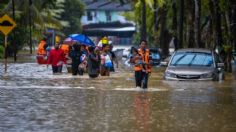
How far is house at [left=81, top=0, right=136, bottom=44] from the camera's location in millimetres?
112500

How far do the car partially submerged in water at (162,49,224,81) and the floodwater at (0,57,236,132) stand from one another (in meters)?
0.57

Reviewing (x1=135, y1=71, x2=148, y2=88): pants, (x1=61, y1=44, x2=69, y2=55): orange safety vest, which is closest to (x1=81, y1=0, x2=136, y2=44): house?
(x1=61, y1=44, x2=69, y2=55): orange safety vest

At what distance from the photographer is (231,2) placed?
39188 mm

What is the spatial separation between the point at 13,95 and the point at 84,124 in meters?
7.30

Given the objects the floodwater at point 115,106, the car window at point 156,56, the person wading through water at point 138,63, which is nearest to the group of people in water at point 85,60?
the floodwater at point 115,106

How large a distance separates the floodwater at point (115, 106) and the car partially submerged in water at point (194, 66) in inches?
22.5

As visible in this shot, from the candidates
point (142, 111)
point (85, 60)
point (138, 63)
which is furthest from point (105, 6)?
point (142, 111)

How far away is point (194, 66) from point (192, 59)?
642 millimetres

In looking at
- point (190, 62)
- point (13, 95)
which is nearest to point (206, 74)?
point (190, 62)

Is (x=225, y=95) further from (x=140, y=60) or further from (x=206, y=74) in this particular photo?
(x=206, y=74)

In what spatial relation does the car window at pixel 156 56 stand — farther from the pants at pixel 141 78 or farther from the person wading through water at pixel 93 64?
the pants at pixel 141 78

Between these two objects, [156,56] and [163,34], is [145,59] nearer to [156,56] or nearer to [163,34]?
[156,56]

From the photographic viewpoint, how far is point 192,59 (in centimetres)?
3036

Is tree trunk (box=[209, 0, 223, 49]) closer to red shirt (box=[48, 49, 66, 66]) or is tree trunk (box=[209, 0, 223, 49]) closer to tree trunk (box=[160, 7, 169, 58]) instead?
red shirt (box=[48, 49, 66, 66])
